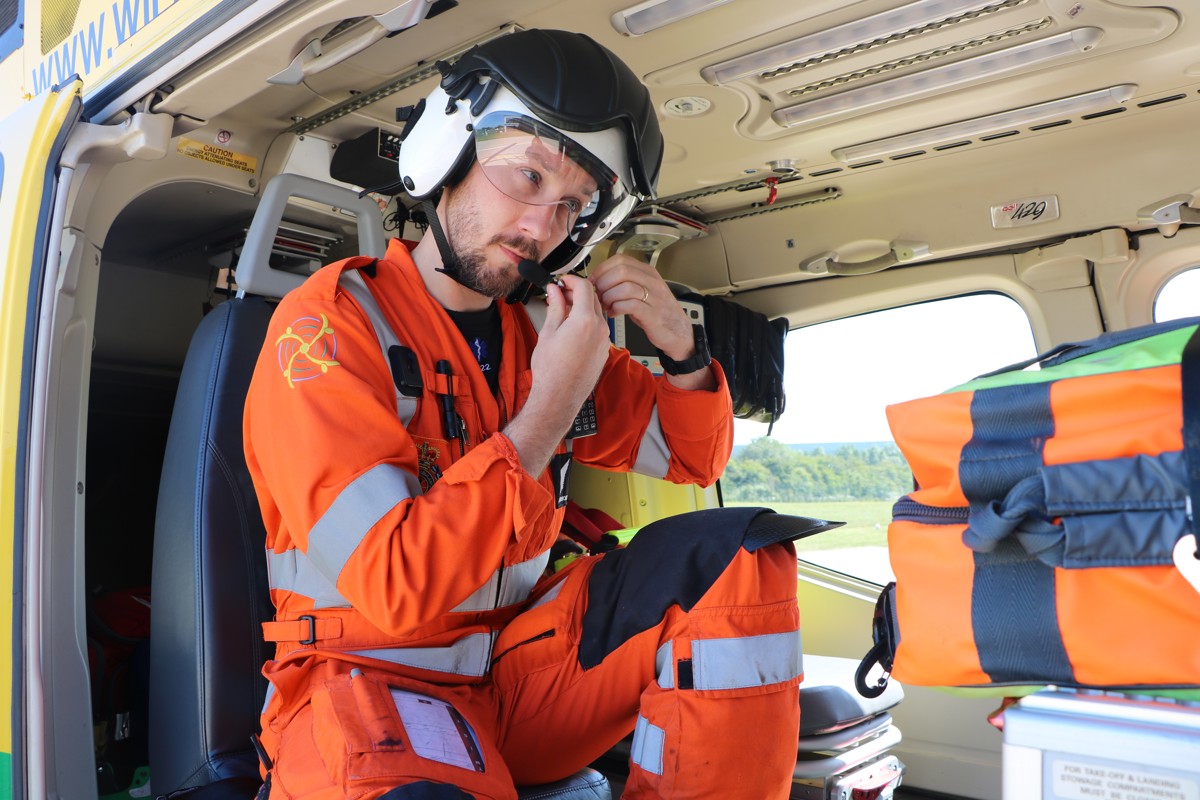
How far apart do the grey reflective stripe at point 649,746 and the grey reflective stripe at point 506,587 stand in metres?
0.39

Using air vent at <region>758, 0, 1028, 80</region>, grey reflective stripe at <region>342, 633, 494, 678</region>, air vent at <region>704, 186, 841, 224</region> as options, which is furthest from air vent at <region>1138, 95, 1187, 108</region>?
grey reflective stripe at <region>342, 633, 494, 678</region>

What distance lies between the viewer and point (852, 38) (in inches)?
86.0

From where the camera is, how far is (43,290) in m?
2.08

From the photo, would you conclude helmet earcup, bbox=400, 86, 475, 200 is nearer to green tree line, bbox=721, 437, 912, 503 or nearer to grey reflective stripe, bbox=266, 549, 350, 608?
grey reflective stripe, bbox=266, 549, 350, 608

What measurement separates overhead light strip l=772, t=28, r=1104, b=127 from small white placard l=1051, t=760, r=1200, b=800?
193 centimetres

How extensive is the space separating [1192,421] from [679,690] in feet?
3.47

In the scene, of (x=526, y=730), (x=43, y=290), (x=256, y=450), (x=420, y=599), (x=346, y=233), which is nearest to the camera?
(x=420, y=599)

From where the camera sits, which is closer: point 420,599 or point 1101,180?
point 420,599

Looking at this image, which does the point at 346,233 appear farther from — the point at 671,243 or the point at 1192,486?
the point at 1192,486

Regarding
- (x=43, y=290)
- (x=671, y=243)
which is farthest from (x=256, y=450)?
(x=671, y=243)

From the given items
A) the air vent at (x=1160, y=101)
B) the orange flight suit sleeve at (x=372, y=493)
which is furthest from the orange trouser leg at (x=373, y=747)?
the air vent at (x=1160, y=101)

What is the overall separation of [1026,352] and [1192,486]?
2397mm

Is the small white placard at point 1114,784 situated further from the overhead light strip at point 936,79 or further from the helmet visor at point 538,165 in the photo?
the overhead light strip at point 936,79

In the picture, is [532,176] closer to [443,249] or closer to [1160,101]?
[443,249]
